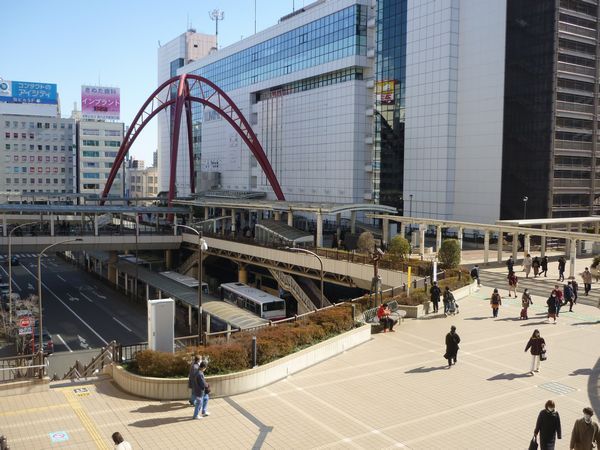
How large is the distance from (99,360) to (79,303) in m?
36.1

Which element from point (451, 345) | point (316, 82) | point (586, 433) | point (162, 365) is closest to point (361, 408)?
point (451, 345)

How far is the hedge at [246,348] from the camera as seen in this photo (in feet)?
55.6

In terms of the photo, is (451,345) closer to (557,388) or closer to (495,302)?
(557,388)

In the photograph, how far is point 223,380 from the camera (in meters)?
16.9

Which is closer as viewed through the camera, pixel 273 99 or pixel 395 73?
pixel 395 73

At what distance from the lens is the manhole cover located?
1704 centimetres

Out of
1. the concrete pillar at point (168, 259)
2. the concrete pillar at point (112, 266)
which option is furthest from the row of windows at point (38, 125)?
the concrete pillar at point (168, 259)

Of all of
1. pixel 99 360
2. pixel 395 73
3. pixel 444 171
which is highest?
pixel 395 73

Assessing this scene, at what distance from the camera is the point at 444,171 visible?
62.0 m

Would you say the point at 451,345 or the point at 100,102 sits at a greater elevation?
the point at 100,102

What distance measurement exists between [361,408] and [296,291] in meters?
29.5

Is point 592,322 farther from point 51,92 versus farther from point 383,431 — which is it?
point 51,92

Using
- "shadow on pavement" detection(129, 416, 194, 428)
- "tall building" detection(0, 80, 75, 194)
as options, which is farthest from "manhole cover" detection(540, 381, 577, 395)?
"tall building" detection(0, 80, 75, 194)

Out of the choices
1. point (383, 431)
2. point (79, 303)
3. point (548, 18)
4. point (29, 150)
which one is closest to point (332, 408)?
point (383, 431)
